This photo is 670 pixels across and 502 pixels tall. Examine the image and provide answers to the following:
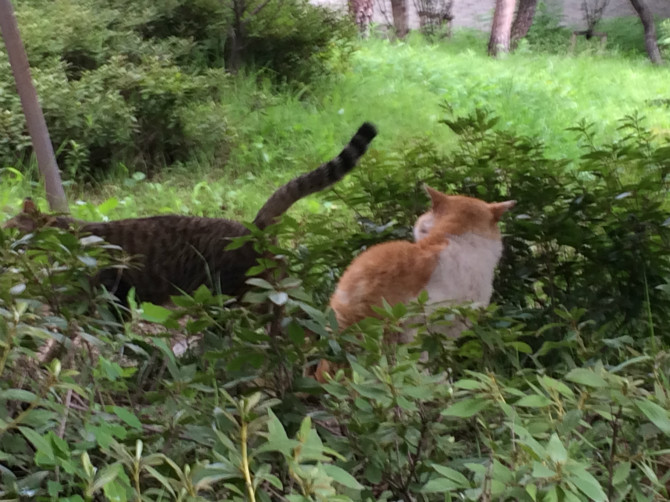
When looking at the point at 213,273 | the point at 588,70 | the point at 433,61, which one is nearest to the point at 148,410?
the point at 213,273

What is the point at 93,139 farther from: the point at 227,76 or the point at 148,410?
the point at 148,410

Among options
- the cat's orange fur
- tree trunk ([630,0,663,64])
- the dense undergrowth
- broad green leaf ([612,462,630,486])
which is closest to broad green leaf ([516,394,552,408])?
the dense undergrowth

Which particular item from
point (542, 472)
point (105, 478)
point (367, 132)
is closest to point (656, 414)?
point (542, 472)

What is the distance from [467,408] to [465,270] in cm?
104

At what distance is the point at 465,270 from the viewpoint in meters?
1.75

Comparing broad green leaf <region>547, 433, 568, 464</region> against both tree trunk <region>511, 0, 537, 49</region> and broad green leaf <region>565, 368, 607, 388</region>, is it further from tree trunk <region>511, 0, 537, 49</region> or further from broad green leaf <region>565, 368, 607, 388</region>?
tree trunk <region>511, 0, 537, 49</region>

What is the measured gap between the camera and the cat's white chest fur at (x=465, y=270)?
5.56 ft

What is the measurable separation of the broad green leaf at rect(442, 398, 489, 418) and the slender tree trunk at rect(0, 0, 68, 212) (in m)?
2.08

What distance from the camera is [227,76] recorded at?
4.42 metres

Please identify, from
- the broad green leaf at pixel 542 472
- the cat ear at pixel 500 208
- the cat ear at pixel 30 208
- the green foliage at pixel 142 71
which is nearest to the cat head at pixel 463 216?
the cat ear at pixel 500 208

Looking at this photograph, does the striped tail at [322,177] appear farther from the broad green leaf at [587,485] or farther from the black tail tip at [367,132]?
the broad green leaf at [587,485]

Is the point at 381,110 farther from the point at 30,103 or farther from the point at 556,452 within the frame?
the point at 556,452

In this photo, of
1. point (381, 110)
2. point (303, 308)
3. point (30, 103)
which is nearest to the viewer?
point (303, 308)

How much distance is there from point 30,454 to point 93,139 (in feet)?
10.3
